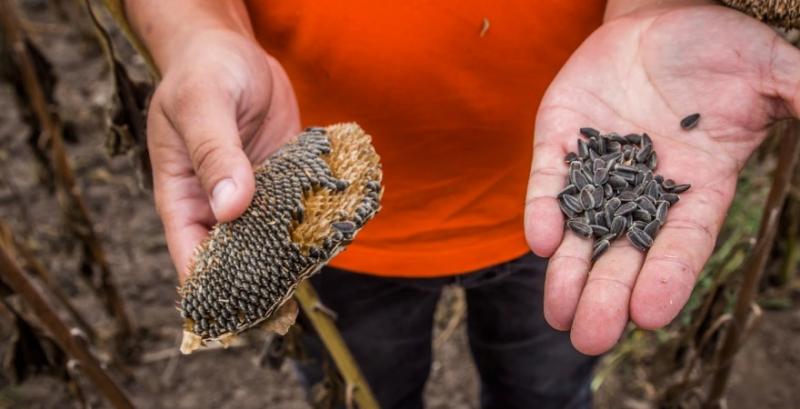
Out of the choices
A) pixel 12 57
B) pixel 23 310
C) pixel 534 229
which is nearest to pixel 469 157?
pixel 534 229

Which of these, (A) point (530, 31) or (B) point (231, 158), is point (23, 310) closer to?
(B) point (231, 158)

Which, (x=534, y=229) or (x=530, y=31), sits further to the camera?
(x=530, y=31)

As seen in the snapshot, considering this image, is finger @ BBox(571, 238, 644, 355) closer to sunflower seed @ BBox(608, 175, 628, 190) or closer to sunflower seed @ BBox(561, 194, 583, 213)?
sunflower seed @ BBox(561, 194, 583, 213)

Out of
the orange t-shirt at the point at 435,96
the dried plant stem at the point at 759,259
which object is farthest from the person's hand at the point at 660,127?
the dried plant stem at the point at 759,259

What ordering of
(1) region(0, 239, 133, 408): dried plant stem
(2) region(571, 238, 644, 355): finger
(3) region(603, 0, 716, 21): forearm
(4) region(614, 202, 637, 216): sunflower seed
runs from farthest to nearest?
(1) region(0, 239, 133, 408): dried plant stem, (3) region(603, 0, 716, 21): forearm, (4) region(614, 202, 637, 216): sunflower seed, (2) region(571, 238, 644, 355): finger

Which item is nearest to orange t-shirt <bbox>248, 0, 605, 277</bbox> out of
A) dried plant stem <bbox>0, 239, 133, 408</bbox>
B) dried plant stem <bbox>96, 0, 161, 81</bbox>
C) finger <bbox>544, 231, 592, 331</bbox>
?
dried plant stem <bbox>96, 0, 161, 81</bbox>
